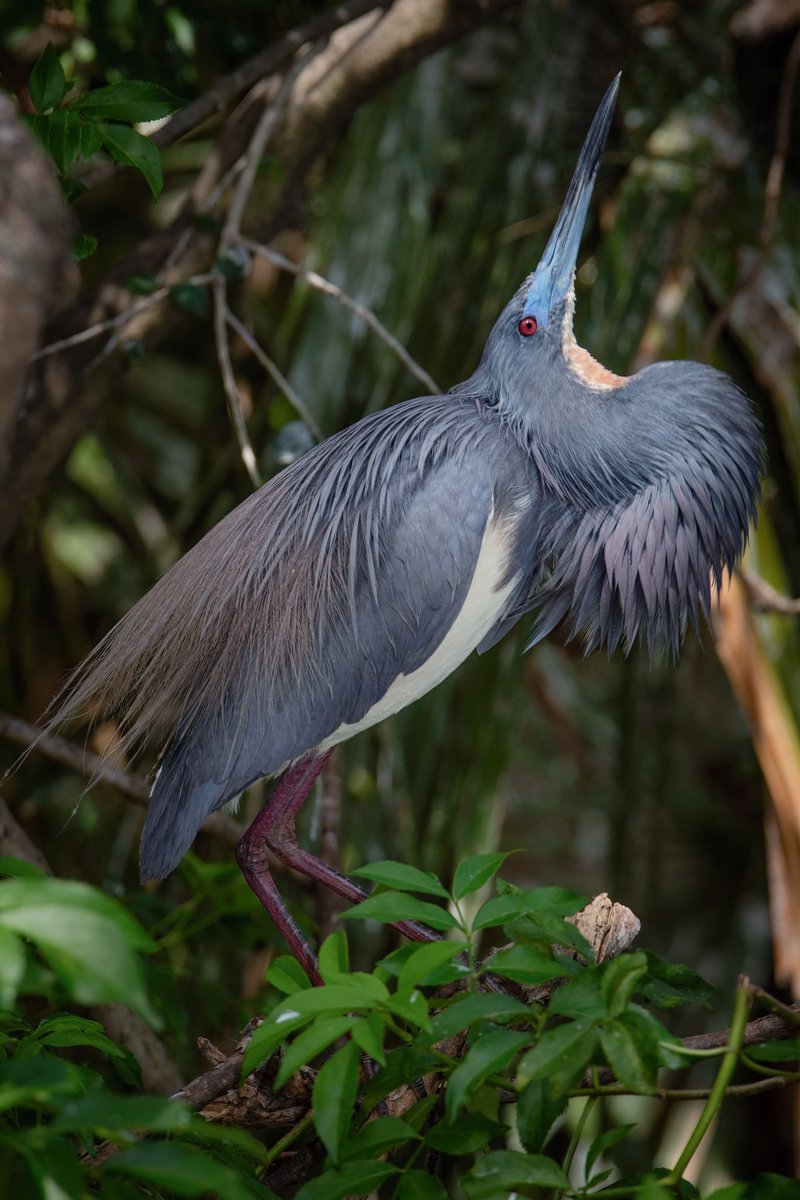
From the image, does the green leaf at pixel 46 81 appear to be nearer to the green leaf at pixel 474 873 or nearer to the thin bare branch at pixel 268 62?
the thin bare branch at pixel 268 62

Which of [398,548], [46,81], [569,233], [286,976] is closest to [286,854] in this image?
[398,548]

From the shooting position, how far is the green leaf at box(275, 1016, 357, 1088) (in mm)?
1079

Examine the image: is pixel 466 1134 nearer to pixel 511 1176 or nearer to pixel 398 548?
pixel 511 1176

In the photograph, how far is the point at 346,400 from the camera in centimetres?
299

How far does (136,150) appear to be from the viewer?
5.51 ft

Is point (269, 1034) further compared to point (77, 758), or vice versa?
point (77, 758)

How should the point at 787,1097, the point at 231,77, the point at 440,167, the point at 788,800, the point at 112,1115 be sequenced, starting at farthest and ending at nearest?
the point at 787,1097 → the point at 440,167 → the point at 788,800 → the point at 231,77 → the point at 112,1115

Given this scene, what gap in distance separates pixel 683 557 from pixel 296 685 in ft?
2.34

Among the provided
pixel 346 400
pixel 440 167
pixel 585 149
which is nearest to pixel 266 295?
pixel 440 167

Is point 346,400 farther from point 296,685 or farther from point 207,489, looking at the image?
point 296,685

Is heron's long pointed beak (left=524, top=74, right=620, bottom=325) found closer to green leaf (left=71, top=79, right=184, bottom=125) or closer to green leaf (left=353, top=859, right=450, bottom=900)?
green leaf (left=71, top=79, right=184, bottom=125)

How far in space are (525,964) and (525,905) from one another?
0.20 ft

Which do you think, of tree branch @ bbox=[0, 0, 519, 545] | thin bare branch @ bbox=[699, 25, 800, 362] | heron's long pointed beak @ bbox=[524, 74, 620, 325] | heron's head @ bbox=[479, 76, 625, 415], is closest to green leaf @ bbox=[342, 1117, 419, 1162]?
heron's head @ bbox=[479, 76, 625, 415]

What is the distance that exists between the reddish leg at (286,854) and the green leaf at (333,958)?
95cm
